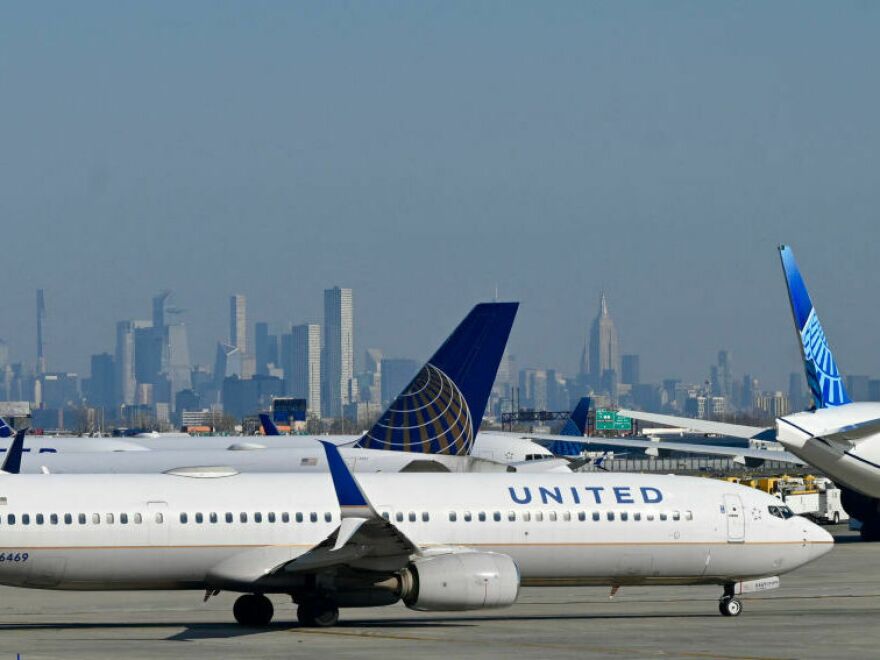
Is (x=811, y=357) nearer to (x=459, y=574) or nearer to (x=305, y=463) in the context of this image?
(x=305, y=463)

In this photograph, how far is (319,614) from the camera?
3425cm

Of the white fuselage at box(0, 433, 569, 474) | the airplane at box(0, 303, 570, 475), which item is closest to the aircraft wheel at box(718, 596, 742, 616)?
the white fuselage at box(0, 433, 569, 474)

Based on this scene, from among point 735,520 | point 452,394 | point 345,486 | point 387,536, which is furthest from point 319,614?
point 452,394

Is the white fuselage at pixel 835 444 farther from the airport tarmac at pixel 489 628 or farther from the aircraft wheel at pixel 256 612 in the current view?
the aircraft wheel at pixel 256 612

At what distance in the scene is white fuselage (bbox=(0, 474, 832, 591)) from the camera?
3359cm

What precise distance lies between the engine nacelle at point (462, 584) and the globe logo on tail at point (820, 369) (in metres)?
30.3

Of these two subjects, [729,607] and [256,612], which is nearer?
[256,612]

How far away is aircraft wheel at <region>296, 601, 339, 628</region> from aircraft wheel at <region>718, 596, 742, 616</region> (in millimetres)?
8214

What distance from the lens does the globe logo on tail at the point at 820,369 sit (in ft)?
200

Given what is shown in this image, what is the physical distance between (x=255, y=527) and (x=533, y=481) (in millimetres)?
5857

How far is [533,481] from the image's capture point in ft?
120

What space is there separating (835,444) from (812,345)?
16.2 feet

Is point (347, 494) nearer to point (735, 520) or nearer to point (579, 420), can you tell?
point (735, 520)

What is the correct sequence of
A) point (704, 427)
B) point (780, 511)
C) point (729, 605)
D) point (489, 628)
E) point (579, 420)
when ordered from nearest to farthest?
point (489, 628) < point (729, 605) < point (780, 511) < point (704, 427) < point (579, 420)
